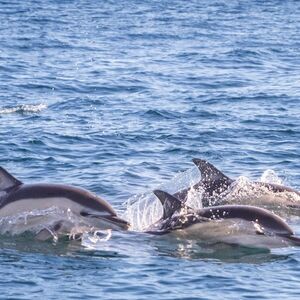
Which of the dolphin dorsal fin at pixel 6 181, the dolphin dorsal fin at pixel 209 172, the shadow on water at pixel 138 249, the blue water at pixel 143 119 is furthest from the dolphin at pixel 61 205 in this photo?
the dolphin dorsal fin at pixel 209 172

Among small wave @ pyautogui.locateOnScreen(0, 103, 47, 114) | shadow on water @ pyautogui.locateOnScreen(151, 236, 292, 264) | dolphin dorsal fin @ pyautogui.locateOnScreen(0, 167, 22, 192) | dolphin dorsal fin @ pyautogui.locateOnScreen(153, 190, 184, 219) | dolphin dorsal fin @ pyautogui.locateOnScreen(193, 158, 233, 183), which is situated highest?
small wave @ pyautogui.locateOnScreen(0, 103, 47, 114)

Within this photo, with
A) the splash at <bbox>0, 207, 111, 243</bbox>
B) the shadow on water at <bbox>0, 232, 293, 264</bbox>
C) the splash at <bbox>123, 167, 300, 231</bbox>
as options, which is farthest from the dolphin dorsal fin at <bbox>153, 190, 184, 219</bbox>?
the splash at <bbox>123, 167, 300, 231</bbox>

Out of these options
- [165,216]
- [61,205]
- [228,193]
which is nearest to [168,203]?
[165,216]

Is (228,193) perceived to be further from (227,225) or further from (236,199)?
(227,225)

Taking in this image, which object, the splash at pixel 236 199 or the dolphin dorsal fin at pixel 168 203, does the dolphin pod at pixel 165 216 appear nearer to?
the dolphin dorsal fin at pixel 168 203

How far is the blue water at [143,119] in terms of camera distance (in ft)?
57.9

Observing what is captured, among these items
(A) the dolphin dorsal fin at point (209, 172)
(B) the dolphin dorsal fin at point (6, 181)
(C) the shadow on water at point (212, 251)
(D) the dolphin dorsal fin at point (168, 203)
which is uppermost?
(A) the dolphin dorsal fin at point (209, 172)

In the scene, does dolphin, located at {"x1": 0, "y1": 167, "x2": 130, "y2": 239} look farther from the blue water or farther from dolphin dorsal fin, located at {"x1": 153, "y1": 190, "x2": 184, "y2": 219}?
dolphin dorsal fin, located at {"x1": 153, "y1": 190, "x2": 184, "y2": 219}

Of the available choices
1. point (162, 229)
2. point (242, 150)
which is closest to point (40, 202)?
point (162, 229)

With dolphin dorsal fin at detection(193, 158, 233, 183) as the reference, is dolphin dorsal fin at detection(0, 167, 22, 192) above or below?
below

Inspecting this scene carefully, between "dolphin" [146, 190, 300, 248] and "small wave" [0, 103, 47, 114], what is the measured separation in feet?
39.5

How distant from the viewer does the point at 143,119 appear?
30.2 m

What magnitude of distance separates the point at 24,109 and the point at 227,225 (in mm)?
13020

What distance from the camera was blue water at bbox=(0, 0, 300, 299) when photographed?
1764cm
